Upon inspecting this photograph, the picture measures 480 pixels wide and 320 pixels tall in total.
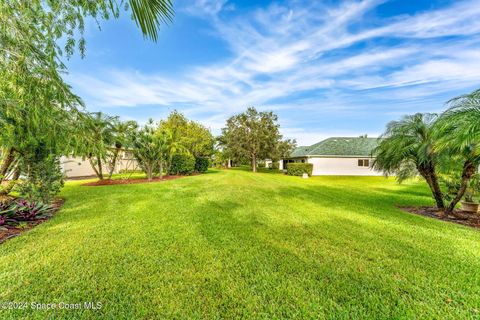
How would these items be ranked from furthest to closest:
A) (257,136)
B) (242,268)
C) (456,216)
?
(257,136) → (456,216) → (242,268)

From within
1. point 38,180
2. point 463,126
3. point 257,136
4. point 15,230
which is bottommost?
point 15,230

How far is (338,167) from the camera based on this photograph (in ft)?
88.2

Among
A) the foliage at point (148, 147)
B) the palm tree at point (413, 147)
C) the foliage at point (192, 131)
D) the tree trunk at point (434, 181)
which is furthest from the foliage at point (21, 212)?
the foliage at point (192, 131)

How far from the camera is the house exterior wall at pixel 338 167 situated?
26.8 m

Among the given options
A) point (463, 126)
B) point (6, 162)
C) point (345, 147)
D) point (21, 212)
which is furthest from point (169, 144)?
point (345, 147)

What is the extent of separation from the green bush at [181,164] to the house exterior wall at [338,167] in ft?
54.6

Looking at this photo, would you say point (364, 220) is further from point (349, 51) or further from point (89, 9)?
point (349, 51)

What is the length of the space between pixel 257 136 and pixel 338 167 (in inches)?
491

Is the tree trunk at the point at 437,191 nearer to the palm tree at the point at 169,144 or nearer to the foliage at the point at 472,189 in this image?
the foliage at the point at 472,189

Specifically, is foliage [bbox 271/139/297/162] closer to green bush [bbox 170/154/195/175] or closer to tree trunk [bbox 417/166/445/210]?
green bush [bbox 170/154/195/175]

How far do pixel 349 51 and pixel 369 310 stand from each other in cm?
1324

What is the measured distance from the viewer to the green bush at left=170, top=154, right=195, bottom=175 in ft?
63.6

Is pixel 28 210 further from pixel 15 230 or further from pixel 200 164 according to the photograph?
pixel 200 164

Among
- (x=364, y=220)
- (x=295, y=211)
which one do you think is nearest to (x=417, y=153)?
(x=364, y=220)
